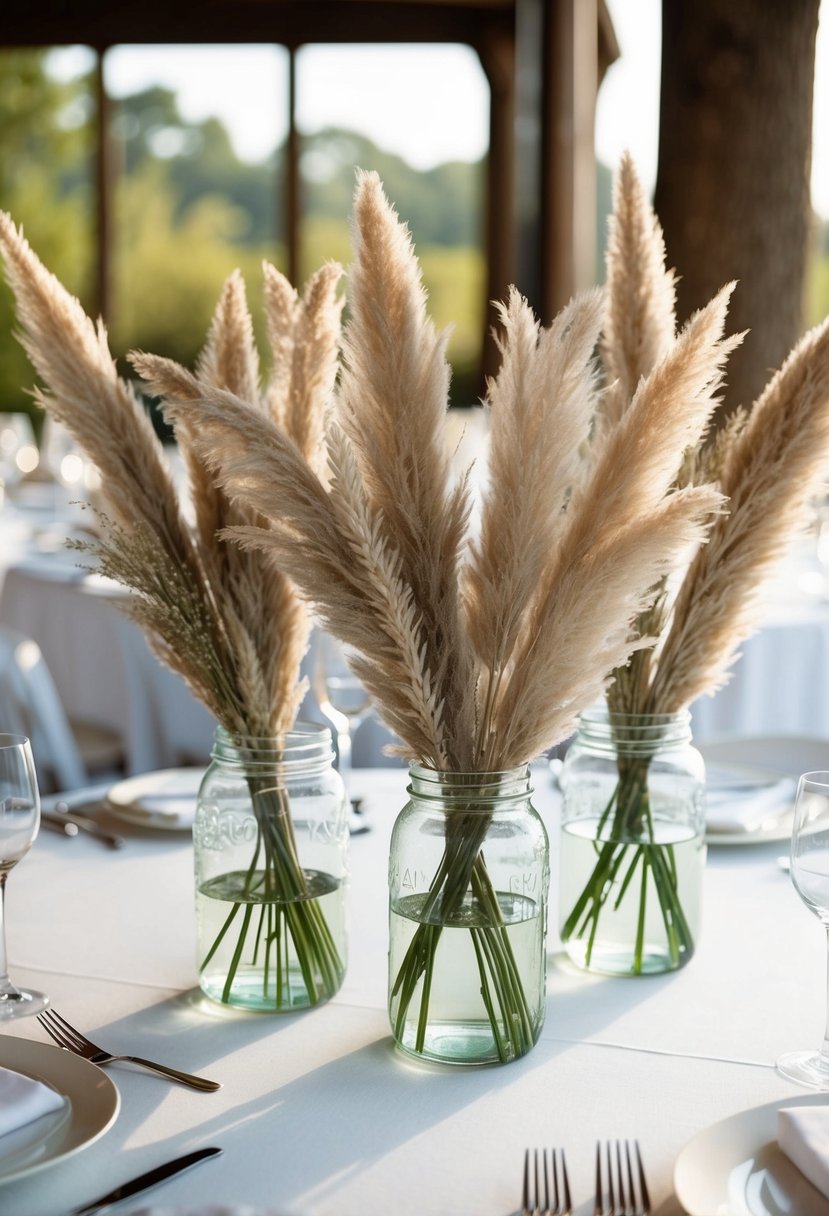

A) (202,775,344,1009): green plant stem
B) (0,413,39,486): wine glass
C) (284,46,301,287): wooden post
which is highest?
(284,46,301,287): wooden post

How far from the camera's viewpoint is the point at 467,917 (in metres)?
0.99

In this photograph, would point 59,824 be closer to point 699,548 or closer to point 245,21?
point 699,548

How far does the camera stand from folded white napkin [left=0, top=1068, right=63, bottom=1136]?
0.87 metres

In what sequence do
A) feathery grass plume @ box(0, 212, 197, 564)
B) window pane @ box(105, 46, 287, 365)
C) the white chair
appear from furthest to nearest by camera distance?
window pane @ box(105, 46, 287, 365) → the white chair → feathery grass plume @ box(0, 212, 197, 564)

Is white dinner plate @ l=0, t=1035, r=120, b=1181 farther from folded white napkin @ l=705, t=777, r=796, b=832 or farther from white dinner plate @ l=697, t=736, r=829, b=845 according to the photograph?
white dinner plate @ l=697, t=736, r=829, b=845

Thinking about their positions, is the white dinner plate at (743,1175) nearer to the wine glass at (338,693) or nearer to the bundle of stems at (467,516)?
the bundle of stems at (467,516)

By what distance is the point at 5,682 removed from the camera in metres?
2.68

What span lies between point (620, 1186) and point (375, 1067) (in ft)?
0.78

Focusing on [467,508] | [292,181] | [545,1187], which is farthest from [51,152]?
[545,1187]

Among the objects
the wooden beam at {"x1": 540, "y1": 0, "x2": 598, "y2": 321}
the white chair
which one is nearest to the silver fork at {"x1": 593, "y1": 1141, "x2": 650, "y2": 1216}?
the white chair

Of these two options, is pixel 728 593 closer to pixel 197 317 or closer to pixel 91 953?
pixel 91 953

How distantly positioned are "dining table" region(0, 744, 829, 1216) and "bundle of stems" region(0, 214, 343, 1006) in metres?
0.09

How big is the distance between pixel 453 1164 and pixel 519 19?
7.76 m

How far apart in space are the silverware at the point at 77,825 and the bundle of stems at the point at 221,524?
45 cm
